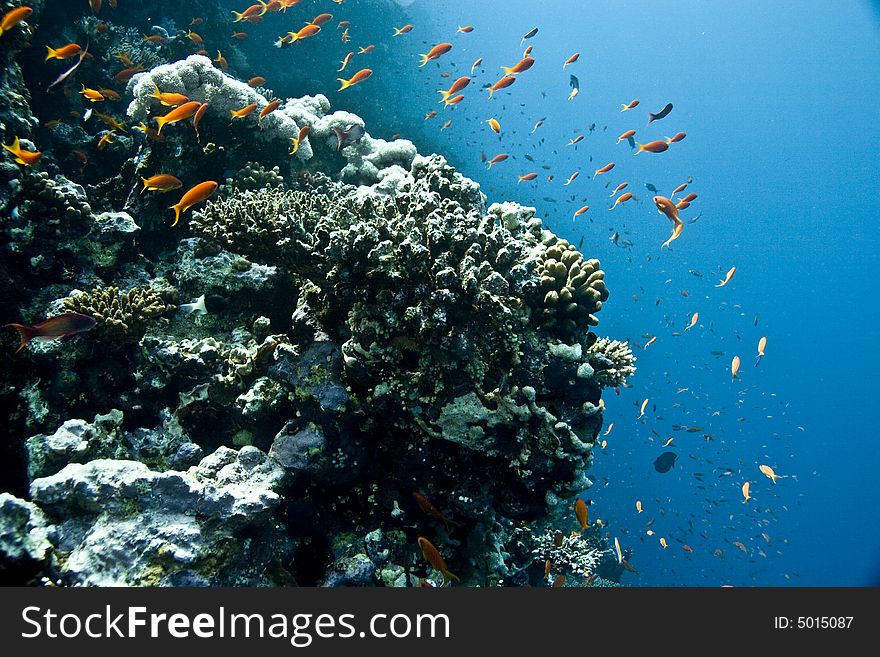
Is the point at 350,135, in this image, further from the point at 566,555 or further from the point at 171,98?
the point at 566,555

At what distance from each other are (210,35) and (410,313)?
51.8 feet

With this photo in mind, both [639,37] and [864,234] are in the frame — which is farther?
[864,234]

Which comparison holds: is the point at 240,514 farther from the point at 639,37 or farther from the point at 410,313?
the point at 639,37

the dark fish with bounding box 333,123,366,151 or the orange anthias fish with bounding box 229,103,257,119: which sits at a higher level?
the dark fish with bounding box 333,123,366,151

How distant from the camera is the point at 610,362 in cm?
456

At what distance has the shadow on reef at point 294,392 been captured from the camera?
3090 millimetres

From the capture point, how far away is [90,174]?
7168mm

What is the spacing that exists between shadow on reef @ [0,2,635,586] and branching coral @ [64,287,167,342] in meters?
0.03

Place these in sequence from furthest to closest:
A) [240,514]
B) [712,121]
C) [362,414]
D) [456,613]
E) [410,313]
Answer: [712,121] < [362,414] < [410,313] < [240,514] < [456,613]

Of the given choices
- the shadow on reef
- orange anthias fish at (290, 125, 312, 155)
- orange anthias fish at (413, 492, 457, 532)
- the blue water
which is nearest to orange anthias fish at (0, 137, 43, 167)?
the shadow on reef

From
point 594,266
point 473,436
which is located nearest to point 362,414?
point 473,436

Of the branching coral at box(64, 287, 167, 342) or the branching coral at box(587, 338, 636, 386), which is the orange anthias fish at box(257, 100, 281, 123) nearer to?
the branching coral at box(64, 287, 167, 342)

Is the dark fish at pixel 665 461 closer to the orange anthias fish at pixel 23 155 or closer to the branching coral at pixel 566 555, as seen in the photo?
the branching coral at pixel 566 555

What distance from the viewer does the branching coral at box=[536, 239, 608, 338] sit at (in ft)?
13.8
